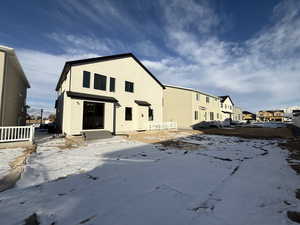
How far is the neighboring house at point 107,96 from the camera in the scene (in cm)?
1125

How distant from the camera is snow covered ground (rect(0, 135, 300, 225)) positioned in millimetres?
2297

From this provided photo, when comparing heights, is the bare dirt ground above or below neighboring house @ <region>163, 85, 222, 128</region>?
below

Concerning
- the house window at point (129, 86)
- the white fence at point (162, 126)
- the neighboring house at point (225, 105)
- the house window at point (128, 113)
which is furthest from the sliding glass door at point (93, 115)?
the neighboring house at point (225, 105)

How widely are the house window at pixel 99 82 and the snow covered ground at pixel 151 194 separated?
29.4ft

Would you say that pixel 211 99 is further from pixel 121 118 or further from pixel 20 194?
pixel 20 194

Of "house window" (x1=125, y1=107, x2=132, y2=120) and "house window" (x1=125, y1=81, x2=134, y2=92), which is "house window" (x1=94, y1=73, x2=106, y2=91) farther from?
"house window" (x1=125, y1=107, x2=132, y2=120)

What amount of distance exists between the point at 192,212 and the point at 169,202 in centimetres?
45

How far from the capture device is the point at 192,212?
243 cm

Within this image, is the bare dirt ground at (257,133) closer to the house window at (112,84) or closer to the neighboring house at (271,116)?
the house window at (112,84)

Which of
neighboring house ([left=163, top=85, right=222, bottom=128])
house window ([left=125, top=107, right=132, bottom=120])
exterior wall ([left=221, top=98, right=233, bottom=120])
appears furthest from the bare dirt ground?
exterior wall ([left=221, top=98, right=233, bottom=120])

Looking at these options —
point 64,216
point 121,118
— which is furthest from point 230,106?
point 64,216

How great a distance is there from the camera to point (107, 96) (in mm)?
13305

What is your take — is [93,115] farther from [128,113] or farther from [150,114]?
[150,114]

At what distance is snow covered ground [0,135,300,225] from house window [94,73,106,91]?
8.97 meters
